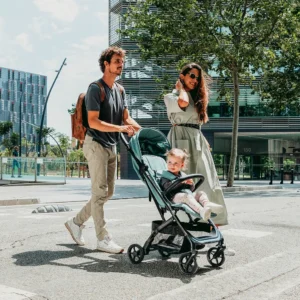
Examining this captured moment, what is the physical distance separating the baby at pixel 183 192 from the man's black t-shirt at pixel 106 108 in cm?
81

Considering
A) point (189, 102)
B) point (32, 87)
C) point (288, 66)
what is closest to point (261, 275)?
point (189, 102)

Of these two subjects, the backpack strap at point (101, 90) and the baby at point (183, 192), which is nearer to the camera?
the baby at point (183, 192)

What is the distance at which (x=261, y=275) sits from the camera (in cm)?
474

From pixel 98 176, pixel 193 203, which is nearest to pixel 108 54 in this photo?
pixel 98 176

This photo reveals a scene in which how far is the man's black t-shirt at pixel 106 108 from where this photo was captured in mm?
5516

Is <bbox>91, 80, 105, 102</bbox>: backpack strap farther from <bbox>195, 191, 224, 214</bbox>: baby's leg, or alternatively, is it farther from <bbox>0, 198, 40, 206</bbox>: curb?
<bbox>0, 198, 40, 206</bbox>: curb

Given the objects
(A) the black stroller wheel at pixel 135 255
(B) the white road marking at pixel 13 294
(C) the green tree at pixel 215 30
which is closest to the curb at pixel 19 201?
(A) the black stroller wheel at pixel 135 255

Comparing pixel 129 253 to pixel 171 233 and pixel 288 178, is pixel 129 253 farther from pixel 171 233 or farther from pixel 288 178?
pixel 288 178

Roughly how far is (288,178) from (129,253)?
38.3 meters

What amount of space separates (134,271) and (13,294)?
1.28 metres

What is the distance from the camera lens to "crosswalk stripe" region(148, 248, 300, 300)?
159 inches

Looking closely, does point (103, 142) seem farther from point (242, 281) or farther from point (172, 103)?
point (242, 281)

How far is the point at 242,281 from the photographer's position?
4.50m

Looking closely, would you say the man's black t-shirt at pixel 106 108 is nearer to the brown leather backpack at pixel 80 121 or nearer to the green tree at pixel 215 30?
the brown leather backpack at pixel 80 121
